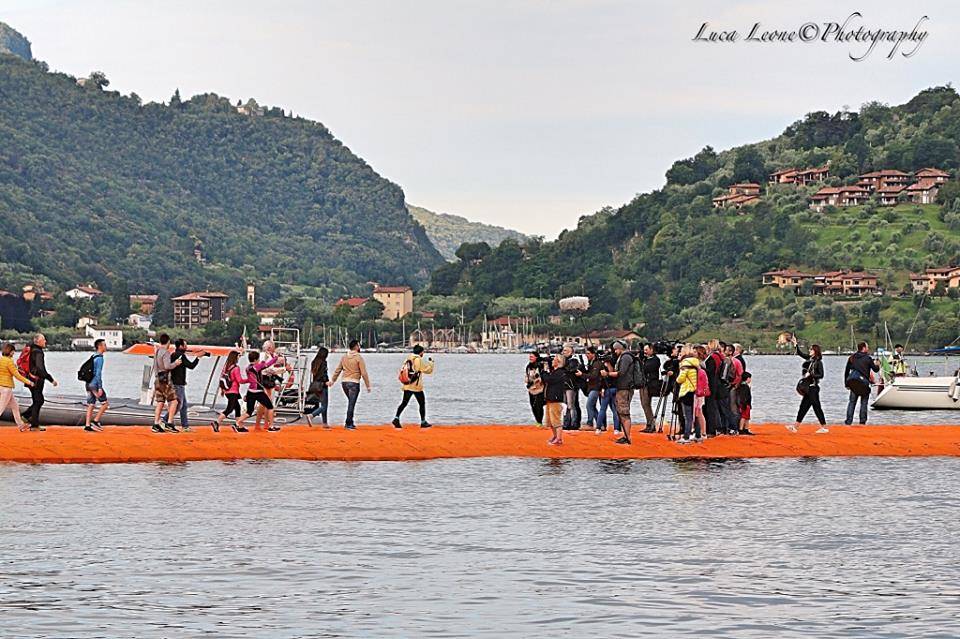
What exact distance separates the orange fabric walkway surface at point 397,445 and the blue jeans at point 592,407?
0.75 m

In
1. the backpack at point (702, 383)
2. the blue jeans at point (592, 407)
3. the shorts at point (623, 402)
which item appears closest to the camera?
the backpack at point (702, 383)

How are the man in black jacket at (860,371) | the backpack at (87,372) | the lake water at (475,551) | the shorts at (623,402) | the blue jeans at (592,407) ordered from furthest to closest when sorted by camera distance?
the man in black jacket at (860,371), the blue jeans at (592,407), the backpack at (87,372), the shorts at (623,402), the lake water at (475,551)

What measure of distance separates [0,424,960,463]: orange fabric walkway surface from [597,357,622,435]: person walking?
60 centimetres

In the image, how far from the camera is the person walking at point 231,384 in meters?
30.5

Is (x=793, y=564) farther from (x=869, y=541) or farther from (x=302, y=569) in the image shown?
(x=302, y=569)

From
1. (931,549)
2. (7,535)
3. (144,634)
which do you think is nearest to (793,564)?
(931,549)

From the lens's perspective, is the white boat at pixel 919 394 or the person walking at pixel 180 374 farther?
the white boat at pixel 919 394

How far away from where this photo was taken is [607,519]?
23516 millimetres

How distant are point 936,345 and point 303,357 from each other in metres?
168

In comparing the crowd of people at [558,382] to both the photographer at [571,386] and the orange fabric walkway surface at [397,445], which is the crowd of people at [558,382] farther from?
the orange fabric walkway surface at [397,445]

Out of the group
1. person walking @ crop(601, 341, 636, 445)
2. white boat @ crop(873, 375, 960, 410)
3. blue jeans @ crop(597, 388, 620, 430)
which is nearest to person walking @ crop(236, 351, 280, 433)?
person walking @ crop(601, 341, 636, 445)

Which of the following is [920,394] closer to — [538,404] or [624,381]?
[538,404]

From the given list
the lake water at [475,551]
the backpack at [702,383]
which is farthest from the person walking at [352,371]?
the backpack at [702,383]

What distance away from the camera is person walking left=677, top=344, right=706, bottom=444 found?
2867 cm
